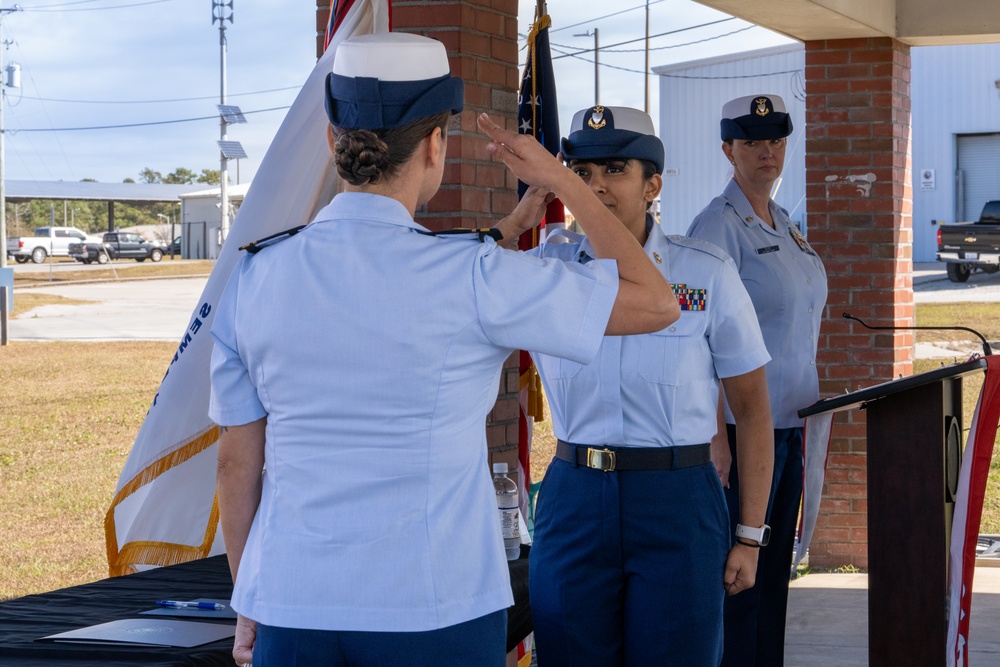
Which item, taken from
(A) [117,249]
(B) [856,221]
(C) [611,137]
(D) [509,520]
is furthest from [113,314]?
(A) [117,249]

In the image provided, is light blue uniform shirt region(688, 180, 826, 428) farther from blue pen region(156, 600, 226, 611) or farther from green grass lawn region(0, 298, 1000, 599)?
green grass lawn region(0, 298, 1000, 599)

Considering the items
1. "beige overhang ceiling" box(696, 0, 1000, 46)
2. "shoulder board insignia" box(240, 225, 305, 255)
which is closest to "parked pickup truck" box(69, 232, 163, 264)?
"beige overhang ceiling" box(696, 0, 1000, 46)

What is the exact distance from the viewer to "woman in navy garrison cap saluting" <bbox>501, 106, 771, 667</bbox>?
2.47 metres

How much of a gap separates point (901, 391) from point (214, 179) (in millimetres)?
86747

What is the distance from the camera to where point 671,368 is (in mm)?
2574

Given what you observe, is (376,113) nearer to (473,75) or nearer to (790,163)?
(473,75)

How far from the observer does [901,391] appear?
3436 mm

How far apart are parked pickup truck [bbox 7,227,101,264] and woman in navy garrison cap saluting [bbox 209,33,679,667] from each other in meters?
49.6

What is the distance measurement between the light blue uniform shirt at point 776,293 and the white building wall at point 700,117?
80.6ft

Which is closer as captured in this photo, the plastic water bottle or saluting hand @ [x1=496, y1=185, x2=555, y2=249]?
saluting hand @ [x1=496, y1=185, x2=555, y2=249]

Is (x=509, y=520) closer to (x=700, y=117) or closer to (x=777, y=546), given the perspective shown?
(x=777, y=546)

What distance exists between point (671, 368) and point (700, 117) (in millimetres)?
28342

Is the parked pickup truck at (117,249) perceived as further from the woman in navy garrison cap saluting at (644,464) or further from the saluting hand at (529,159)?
the saluting hand at (529,159)

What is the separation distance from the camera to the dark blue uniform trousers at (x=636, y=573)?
8.07 feet
